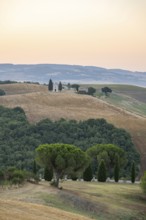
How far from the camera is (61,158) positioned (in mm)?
57438

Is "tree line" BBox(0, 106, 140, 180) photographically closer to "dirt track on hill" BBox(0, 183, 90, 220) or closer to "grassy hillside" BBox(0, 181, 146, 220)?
"grassy hillside" BBox(0, 181, 146, 220)

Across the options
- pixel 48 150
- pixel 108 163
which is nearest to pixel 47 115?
pixel 108 163

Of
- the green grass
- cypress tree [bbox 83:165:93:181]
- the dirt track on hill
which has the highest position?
the dirt track on hill

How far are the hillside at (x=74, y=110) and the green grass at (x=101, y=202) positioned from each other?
5556 centimetres

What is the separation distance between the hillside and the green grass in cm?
5556

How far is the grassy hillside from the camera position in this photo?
38531 millimetres

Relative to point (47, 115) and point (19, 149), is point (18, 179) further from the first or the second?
point (47, 115)

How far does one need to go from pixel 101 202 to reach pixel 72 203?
405 cm

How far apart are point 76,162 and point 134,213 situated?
12.0 m

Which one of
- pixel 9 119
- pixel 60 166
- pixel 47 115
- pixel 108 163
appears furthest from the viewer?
pixel 47 115

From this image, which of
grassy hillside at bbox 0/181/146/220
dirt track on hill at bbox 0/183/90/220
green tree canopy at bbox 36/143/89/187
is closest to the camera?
dirt track on hill at bbox 0/183/90/220

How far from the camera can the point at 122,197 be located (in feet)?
186

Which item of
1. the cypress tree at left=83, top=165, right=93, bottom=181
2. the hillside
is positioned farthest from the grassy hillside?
the hillside

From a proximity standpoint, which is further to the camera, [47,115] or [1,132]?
[47,115]
